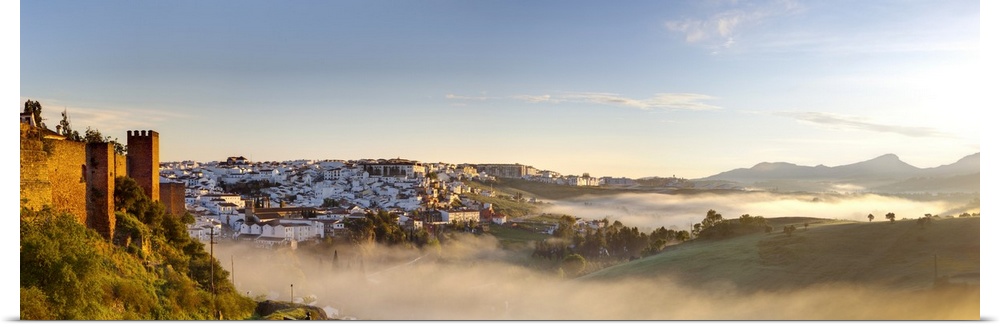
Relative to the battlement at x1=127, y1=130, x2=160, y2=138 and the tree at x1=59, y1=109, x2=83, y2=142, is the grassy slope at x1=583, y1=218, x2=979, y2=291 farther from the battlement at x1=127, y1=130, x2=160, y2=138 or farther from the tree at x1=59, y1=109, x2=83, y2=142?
the tree at x1=59, y1=109, x2=83, y2=142

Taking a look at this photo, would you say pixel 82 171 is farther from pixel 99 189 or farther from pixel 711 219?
pixel 711 219

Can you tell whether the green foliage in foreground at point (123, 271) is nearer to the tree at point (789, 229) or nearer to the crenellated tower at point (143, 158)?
the crenellated tower at point (143, 158)

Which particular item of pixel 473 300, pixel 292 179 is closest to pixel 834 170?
pixel 473 300

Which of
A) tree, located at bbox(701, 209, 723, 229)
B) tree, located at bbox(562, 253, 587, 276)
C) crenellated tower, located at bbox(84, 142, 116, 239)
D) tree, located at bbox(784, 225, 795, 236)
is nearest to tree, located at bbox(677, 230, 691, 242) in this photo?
tree, located at bbox(701, 209, 723, 229)

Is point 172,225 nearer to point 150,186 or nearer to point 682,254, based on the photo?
point 150,186

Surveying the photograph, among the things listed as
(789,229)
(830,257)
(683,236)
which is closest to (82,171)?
(830,257)
